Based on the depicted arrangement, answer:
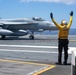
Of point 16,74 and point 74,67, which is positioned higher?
point 74,67

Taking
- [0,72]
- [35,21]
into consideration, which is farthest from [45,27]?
[0,72]

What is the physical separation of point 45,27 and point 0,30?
6.06m

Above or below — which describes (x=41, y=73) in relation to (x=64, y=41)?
below

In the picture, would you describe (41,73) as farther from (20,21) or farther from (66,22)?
(20,21)

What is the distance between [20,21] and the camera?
127 ft

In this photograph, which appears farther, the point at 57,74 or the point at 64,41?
the point at 64,41

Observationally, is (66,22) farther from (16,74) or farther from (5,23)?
(5,23)

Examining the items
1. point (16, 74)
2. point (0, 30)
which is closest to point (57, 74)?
point (16, 74)

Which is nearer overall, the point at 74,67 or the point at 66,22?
the point at 74,67

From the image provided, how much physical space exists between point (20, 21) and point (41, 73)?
29.5 metres

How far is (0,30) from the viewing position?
3638cm

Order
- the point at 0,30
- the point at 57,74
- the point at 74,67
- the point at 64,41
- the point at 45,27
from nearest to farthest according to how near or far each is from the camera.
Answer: the point at 74,67 → the point at 57,74 → the point at 64,41 → the point at 0,30 → the point at 45,27

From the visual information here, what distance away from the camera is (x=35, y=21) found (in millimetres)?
38656

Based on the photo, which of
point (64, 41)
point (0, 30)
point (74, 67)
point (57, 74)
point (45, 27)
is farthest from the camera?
point (45, 27)
